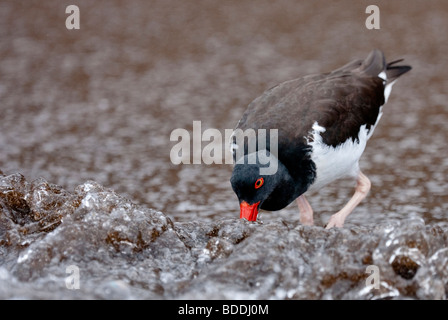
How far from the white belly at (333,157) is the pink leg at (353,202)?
8cm

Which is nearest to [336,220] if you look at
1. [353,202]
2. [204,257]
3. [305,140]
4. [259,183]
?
[353,202]

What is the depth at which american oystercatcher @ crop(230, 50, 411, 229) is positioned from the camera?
370 cm

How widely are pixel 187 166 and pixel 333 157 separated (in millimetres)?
1381

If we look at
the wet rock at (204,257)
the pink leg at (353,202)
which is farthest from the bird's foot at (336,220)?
the wet rock at (204,257)

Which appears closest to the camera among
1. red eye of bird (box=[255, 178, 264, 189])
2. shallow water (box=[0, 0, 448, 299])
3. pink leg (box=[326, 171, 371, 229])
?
shallow water (box=[0, 0, 448, 299])

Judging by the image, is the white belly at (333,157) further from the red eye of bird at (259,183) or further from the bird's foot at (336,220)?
the red eye of bird at (259,183)

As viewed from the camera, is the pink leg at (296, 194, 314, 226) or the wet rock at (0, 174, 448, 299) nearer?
the wet rock at (0, 174, 448, 299)

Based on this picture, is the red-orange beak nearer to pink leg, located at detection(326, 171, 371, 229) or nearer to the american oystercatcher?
the american oystercatcher

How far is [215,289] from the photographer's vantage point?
284 centimetres

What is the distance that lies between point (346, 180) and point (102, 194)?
2.18 meters

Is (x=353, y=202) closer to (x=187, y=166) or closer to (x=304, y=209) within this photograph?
(x=304, y=209)

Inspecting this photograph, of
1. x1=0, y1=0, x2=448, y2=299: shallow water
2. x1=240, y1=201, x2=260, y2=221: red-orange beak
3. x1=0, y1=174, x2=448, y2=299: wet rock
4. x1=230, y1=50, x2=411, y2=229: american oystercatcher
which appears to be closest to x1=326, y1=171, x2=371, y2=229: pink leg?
x1=230, y1=50, x2=411, y2=229: american oystercatcher

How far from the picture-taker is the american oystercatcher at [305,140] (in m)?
3.70

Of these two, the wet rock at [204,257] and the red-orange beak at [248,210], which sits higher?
the red-orange beak at [248,210]
